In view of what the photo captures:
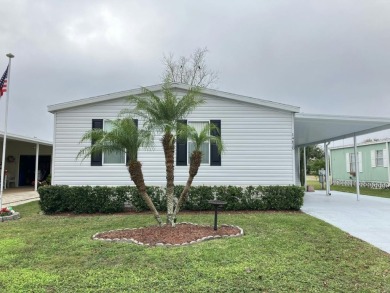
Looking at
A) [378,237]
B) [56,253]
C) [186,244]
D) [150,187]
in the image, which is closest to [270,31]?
[150,187]

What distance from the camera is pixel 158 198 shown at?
976cm

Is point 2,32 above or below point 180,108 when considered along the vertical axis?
above

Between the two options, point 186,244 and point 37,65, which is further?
point 37,65

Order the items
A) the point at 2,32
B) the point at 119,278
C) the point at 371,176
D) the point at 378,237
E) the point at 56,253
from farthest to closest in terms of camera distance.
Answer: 1. the point at 371,176
2. the point at 2,32
3. the point at 378,237
4. the point at 56,253
5. the point at 119,278

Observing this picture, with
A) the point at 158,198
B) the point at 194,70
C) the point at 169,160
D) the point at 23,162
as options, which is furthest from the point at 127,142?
the point at 23,162

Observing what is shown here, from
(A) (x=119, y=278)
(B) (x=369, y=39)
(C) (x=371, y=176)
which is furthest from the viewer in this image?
(C) (x=371, y=176)

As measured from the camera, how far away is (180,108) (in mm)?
6605

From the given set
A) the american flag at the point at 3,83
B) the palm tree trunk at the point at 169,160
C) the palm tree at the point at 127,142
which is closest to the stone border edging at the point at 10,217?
the american flag at the point at 3,83

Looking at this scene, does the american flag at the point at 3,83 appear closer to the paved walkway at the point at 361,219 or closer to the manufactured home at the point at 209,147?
the manufactured home at the point at 209,147

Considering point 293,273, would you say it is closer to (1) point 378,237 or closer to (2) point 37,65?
(1) point 378,237

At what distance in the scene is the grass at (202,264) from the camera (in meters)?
3.78

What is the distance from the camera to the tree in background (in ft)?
78.8

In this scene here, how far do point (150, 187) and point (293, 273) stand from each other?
6276 millimetres

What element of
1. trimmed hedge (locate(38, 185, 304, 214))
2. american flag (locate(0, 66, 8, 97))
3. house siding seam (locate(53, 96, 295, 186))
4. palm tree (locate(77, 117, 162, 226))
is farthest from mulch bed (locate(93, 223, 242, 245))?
american flag (locate(0, 66, 8, 97))
